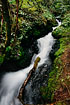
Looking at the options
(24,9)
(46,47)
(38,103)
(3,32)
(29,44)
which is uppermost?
(24,9)

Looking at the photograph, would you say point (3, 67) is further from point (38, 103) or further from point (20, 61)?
point (38, 103)

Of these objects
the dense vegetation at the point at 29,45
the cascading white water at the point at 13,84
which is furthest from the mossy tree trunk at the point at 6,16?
the cascading white water at the point at 13,84

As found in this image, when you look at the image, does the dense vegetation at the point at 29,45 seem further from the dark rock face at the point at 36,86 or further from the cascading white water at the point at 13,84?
the cascading white water at the point at 13,84

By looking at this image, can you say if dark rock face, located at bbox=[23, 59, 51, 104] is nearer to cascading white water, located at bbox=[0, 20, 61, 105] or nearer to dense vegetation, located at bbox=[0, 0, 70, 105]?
dense vegetation, located at bbox=[0, 0, 70, 105]

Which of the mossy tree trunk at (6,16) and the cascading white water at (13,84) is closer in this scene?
the mossy tree trunk at (6,16)

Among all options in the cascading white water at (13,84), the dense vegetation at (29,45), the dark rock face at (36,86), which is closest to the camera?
the dense vegetation at (29,45)

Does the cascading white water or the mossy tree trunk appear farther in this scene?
the cascading white water

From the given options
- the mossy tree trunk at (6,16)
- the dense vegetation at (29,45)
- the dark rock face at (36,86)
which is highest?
the mossy tree trunk at (6,16)

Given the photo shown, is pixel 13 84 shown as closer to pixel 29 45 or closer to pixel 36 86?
pixel 36 86

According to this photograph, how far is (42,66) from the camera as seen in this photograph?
6.18 meters

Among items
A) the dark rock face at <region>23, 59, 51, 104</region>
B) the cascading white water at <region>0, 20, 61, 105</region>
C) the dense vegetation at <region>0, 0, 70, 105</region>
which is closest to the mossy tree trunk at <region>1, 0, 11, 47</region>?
the dense vegetation at <region>0, 0, 70, 105</region>

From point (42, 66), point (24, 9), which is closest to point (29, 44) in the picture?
point (42, 66)

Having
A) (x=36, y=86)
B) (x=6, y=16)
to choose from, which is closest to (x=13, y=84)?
(x=36, y=86)

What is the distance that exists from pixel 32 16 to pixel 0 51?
424 centimetres
